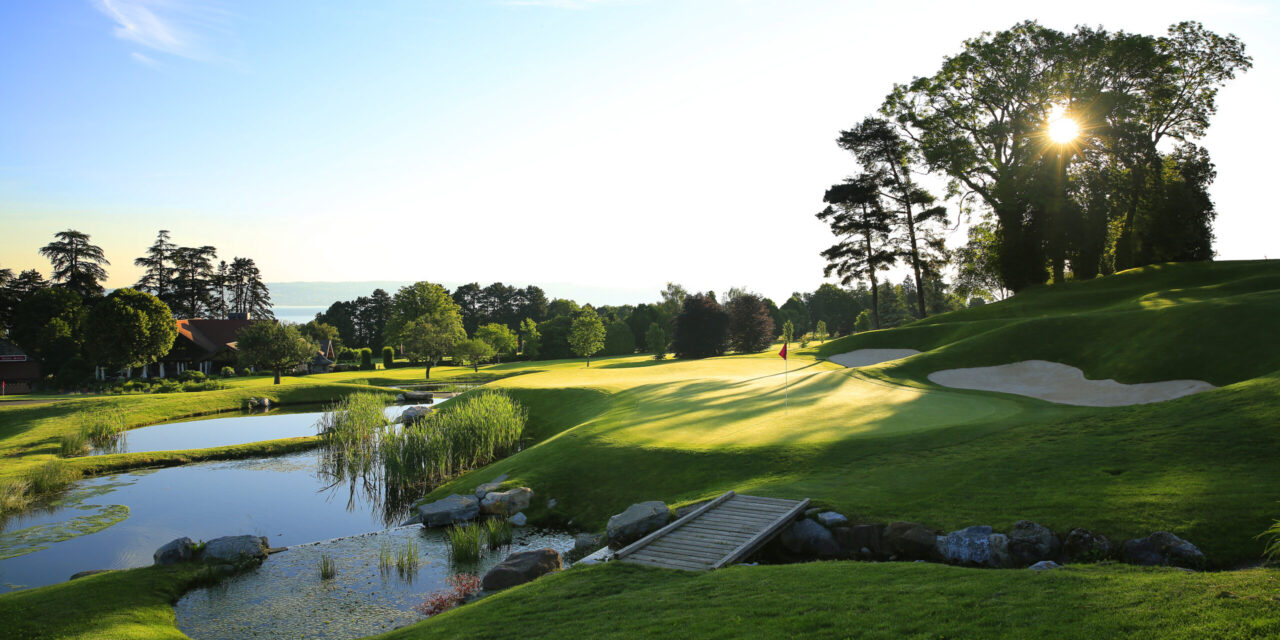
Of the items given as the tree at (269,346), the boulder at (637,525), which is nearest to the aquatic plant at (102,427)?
the tree at (269,346)

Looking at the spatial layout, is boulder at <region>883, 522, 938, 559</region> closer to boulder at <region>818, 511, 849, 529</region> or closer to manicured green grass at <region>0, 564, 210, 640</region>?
boulder at <region>818, 511, 849, 529</region>

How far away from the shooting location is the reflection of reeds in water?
21.1m

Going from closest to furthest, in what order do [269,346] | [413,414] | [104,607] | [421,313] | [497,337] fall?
[104,607] → [413,414] → [269,346] → [497,337] → [421,313]

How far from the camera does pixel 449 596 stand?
11.3 m

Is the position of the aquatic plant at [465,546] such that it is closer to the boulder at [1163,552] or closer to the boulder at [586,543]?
the boulder at [586,543]

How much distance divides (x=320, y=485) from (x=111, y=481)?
7127 mm

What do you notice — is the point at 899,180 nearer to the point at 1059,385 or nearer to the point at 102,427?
the point at 1059,385

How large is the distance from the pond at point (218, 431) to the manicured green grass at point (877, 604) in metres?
25.9

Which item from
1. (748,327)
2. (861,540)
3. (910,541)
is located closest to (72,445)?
(861,540)

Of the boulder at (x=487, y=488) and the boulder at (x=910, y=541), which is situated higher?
the boulder at (x=910, y=541)

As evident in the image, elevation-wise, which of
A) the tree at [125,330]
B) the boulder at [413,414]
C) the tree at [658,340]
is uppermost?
the tree at [125,330]

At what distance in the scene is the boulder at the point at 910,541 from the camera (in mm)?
10477

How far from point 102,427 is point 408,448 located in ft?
60.2

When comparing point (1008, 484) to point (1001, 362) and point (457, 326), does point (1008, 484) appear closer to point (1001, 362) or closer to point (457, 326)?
point (1001, 362)
